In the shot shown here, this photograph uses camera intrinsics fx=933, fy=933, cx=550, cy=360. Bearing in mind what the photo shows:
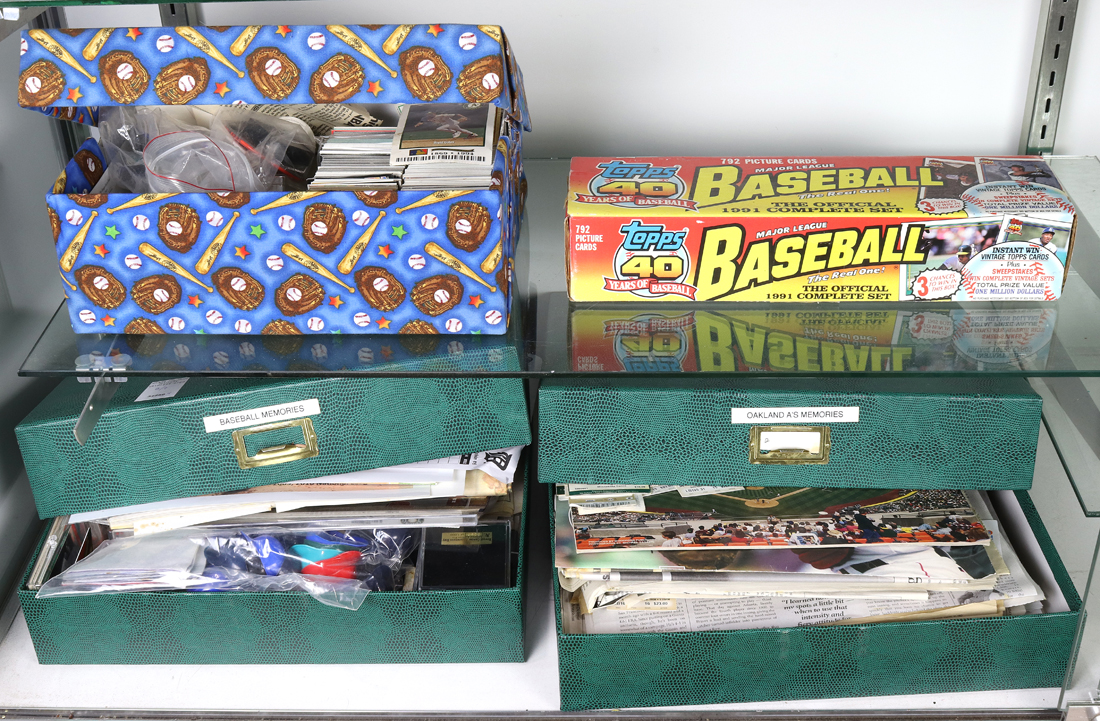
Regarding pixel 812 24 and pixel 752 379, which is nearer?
pixel 752 379

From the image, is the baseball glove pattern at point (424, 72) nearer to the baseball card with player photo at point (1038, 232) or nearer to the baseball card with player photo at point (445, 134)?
the baseball card with player photo at point (445, 134)

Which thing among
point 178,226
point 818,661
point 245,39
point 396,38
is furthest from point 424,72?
point 818,661

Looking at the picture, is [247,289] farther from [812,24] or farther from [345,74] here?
[812,24]

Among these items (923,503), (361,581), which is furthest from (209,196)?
(923,503)

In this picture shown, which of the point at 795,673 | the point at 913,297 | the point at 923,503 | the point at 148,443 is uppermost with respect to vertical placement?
the point at 913,297

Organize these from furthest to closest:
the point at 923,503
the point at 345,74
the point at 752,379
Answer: the point at 923,503 → the point at 752,379 → the point at 345,74

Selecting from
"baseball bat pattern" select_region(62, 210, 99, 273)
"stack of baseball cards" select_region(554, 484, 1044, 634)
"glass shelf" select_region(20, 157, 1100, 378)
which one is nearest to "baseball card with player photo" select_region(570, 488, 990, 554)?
"stack of baseball cards" select_region(554, 484, 1044, 634)

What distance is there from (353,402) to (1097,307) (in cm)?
74

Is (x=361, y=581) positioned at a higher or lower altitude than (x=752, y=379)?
lower

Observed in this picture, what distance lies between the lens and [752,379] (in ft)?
2.92

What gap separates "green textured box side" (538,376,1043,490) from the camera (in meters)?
0.87

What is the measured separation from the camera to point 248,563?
103cm

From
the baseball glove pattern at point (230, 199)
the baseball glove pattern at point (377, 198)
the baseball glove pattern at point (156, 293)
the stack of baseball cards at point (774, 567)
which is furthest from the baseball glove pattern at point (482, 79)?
the stack of baseball cards at point (774, 567)

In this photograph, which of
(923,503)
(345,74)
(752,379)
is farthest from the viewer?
(923,503)
